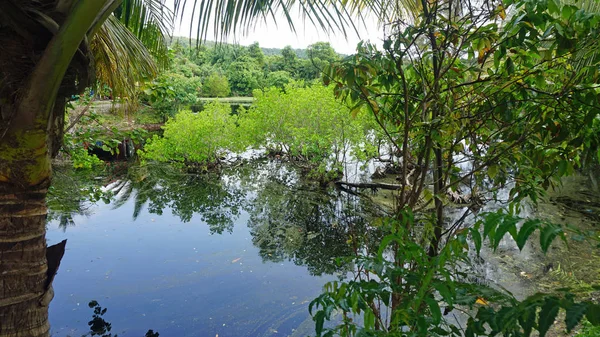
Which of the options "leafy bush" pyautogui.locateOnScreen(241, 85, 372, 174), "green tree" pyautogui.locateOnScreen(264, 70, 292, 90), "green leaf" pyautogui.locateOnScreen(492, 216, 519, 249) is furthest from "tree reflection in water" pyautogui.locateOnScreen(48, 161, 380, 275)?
"green tree" pyautogui.locateOnScreen(264, 70, 292, 90)

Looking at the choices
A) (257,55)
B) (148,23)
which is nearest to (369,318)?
(148,23)

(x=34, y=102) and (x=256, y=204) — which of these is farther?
(x=256, y=204)

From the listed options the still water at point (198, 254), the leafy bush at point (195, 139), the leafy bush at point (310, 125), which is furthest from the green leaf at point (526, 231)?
the leafy bush at point (195, 139)

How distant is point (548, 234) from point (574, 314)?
0.15 m

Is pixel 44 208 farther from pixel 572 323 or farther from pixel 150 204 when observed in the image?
pixel 150 204

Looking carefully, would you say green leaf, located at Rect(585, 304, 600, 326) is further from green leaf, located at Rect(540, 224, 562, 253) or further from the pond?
the pond

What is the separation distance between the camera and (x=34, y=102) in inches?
68.9

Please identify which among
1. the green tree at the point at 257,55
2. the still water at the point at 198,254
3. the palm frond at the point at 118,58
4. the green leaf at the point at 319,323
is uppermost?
the green tree at the point at 257,55

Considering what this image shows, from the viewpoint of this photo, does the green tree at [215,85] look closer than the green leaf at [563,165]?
No

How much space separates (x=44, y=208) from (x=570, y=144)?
2.43m

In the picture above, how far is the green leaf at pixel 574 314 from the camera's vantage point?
0.71 meters

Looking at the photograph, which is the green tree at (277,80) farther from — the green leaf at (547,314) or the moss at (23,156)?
the green leaf at (547,314)

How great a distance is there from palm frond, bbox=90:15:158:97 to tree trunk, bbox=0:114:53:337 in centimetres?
92

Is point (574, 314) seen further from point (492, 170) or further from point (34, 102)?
point (34, 102)
